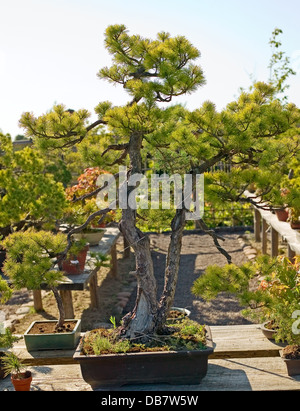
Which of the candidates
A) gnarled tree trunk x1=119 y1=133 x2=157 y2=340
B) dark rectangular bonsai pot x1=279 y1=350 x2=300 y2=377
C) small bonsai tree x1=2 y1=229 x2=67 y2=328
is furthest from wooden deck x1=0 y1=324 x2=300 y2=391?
small bonsai tree x1=2 y1=229 x2=67 y2=328

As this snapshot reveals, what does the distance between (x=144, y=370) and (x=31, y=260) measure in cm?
93

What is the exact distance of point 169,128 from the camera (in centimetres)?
276

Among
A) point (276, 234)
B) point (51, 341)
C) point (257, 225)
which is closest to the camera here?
point (51, 341)

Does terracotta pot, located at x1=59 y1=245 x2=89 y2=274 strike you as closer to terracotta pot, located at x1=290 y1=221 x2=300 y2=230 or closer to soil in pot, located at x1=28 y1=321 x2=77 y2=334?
soil in pot, located at x1=28 y1=321 x2=77 y2=334

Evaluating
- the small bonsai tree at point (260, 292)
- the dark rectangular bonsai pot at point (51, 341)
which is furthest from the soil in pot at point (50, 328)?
the small bonsai tree at point (260, 292)

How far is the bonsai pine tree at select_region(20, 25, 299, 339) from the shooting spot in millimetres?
2627

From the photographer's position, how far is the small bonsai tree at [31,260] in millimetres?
2980

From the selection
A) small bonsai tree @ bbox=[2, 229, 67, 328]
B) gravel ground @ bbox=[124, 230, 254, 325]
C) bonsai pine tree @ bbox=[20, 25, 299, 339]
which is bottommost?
gravel ground @ bbox=[124, 230, 254, 325]

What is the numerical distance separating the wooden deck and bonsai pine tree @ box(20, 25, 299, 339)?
37 centimetres

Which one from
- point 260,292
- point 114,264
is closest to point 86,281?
point 260,292

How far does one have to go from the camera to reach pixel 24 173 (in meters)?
5.95

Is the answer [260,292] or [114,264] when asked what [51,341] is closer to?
[260,292]

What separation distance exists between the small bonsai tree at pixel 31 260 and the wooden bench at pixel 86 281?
43 centimetres
